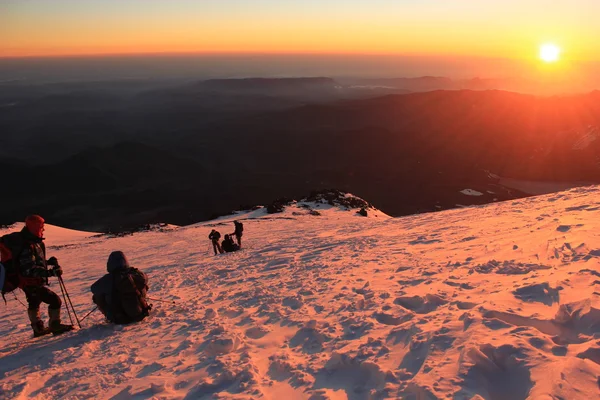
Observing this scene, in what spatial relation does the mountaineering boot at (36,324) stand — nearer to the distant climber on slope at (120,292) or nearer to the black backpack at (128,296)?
the distant climber on slope at (120,292)

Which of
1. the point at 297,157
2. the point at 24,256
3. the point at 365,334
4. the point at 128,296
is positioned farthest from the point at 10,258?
the point at 297,157

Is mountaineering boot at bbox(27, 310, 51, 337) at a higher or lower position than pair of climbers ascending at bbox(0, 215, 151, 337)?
lower

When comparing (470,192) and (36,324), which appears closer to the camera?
(36,324)

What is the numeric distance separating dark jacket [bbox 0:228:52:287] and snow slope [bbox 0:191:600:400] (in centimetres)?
106

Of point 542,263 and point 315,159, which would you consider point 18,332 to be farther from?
point 315,159

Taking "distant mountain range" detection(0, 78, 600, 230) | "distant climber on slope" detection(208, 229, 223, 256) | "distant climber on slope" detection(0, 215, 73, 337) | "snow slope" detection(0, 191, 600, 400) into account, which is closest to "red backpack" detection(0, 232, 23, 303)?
"distant climber on slope" detection(0, 215, 73, 337)

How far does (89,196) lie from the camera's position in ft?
256

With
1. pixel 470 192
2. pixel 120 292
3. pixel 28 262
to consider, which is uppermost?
pixel 28 262

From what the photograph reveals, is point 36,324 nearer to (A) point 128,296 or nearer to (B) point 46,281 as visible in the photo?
(B) point 46,281

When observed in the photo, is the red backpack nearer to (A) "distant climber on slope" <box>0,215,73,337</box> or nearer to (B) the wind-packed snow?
(A) "distant climber on slope" <box>0,215,73,337</box>

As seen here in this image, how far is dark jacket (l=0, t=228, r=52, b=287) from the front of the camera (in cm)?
562

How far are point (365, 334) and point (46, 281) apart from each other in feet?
16.2

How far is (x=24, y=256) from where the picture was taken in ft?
18.7

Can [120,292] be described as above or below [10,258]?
below
